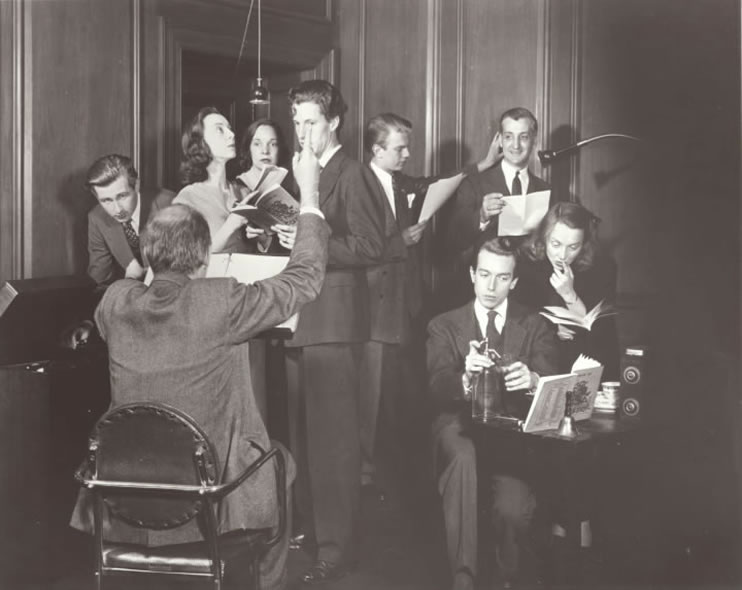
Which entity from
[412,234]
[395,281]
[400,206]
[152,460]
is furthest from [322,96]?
[152,460]

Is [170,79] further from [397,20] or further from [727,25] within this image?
[727,25]

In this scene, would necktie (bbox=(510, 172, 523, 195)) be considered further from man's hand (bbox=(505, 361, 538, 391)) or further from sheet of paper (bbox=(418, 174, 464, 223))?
man's hand (bbox=(505, 361, 538, 391))

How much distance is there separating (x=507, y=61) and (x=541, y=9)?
0.69 ft

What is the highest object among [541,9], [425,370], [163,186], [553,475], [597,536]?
[541,9]

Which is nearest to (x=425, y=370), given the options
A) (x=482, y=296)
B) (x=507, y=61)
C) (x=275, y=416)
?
(x=482, y=296)

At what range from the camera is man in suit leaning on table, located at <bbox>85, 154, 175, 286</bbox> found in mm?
3520

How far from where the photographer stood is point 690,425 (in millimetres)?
3045

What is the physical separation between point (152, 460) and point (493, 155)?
65.6 inches

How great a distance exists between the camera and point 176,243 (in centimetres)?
270

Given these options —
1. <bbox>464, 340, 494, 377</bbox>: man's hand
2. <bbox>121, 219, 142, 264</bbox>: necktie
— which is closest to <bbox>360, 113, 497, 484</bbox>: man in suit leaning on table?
<bbox>464, 340, 494, 377</bbox>: man's hand

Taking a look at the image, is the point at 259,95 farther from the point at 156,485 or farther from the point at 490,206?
the point at 156,485

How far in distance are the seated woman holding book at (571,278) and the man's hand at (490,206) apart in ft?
0.54

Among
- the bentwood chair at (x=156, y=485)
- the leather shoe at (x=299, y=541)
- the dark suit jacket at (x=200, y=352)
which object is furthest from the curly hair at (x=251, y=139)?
the leather shoe at (x=299, y=541)

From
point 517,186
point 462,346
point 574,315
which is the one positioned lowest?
point 462,346
